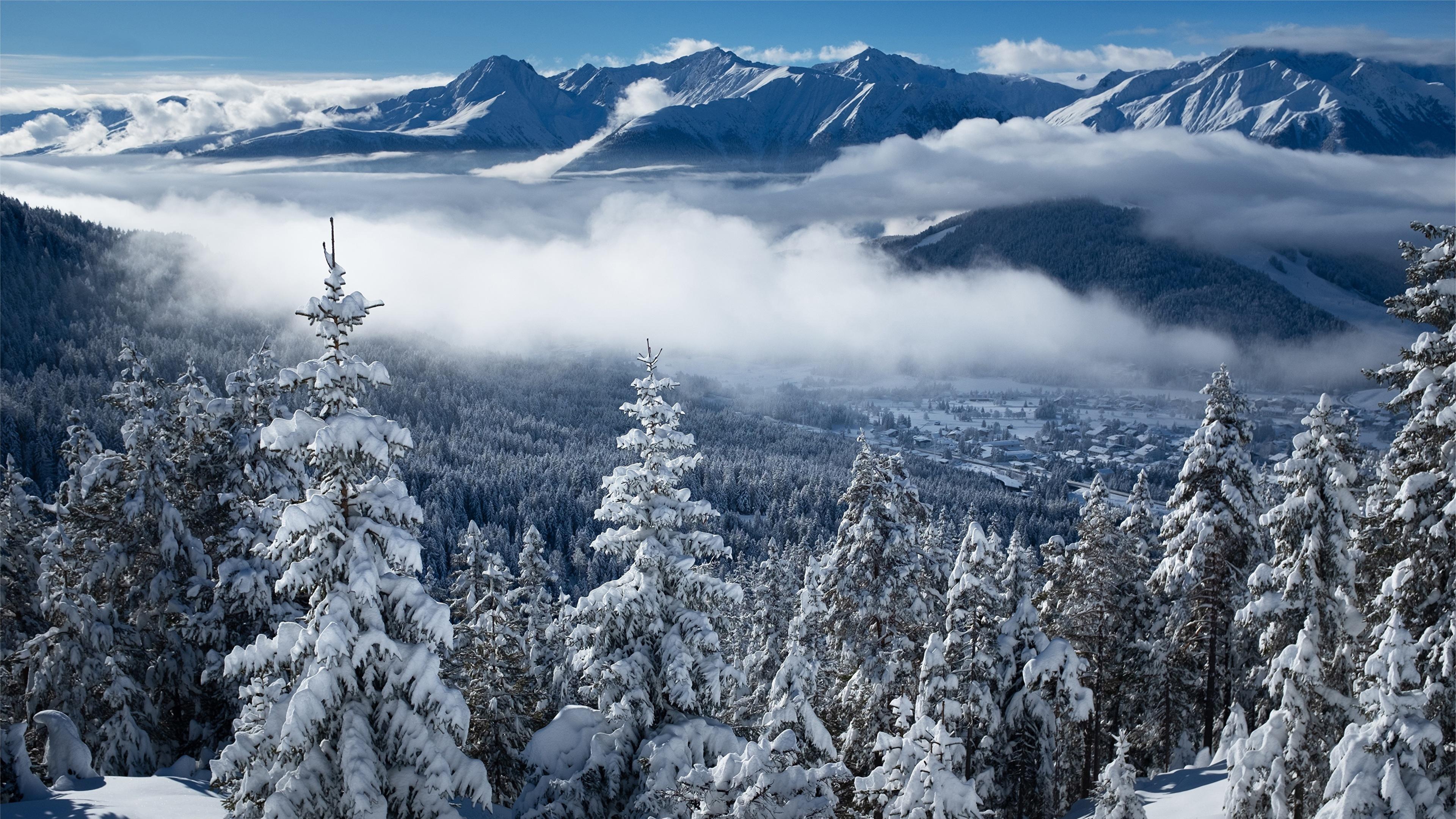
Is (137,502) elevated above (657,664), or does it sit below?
above

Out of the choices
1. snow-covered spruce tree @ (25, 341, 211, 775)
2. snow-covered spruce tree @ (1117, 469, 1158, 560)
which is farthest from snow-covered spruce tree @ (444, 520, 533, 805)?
snow-covered spruce tree @ (1117, 469, 1158, 560)

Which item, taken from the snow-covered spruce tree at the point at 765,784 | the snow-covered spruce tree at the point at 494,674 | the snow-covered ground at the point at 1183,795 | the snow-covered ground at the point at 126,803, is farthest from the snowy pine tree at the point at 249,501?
the snow-covered ground at the point at 1183,795

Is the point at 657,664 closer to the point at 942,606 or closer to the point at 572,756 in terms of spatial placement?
the point at 572,756

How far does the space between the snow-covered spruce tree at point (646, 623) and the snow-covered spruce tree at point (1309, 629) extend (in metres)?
11.0

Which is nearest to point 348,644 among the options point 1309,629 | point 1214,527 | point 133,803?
point 133,803

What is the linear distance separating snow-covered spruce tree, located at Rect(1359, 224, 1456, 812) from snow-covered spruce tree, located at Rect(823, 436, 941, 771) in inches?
428

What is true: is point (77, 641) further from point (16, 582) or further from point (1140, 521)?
point (1140, 521)

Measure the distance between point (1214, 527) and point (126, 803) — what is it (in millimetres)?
27030

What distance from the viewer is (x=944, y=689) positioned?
19.0m

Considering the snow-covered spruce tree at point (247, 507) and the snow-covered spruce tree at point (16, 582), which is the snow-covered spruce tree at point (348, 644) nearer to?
the snow-covered spruce tree at point (247, 507)

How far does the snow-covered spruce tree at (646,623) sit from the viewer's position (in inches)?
576

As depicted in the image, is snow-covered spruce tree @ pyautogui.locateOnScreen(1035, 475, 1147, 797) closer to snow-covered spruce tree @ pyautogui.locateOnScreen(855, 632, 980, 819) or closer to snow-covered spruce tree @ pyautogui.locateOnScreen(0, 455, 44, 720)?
snow-covered spruce tree @ pyautogui.locateOnScreen(855, 632, 980, 819)

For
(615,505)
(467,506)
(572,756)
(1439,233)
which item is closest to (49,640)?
(572,756)

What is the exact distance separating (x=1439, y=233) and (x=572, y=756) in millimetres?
18459
